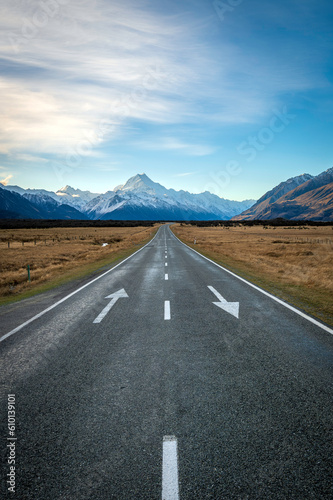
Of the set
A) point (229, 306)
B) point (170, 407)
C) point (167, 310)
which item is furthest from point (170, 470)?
point (229, 306)

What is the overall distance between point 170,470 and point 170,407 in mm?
999

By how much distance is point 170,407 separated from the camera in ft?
12.0

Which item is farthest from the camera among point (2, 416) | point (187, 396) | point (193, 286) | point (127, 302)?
point (193, 286)

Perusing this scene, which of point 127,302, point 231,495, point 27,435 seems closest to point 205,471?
point 231,495

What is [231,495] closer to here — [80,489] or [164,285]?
[80,489]

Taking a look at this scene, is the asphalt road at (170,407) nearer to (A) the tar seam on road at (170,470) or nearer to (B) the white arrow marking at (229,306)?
(A) the tar seam on road at (170,470)

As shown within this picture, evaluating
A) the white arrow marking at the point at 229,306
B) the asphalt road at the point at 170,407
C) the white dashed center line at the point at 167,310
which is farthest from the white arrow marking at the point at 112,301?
the white arrow marking at the point at 229,306

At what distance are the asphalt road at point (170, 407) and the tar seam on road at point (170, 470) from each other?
0.04 ft

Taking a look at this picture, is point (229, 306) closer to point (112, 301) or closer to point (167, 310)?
point (167, 310)

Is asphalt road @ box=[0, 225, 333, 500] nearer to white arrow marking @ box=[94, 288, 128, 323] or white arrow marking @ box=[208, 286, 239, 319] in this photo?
white arrow marking @ box=[94, 288, 128, 323]

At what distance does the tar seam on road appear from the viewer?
7.97ft

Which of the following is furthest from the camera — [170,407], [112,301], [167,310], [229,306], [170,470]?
[112,301]

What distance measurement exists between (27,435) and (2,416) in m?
0.63

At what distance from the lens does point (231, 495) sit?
241 centimetres
